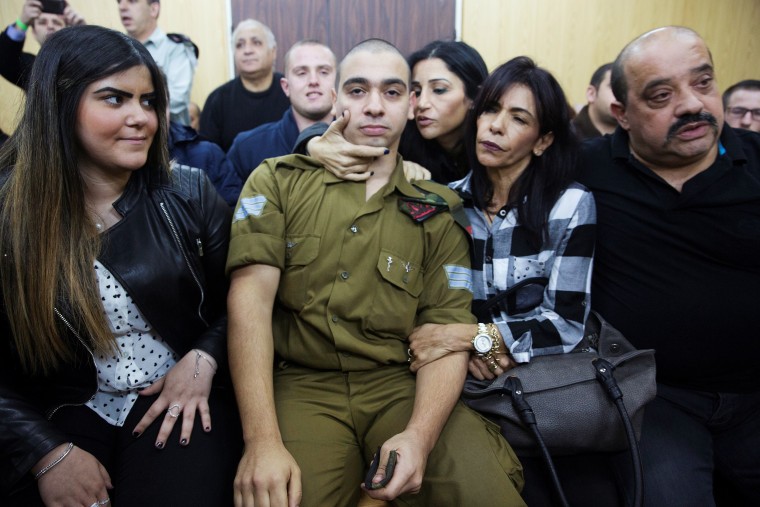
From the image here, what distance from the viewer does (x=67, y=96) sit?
4.04 ft

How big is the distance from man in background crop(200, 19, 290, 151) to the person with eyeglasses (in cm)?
263

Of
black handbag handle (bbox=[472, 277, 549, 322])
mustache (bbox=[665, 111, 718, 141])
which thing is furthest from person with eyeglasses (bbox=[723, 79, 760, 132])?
black handbag handle (bbox=[472, 277, 549, 322])

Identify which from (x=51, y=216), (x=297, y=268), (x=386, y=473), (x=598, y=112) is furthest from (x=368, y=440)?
(x=598, y=112)

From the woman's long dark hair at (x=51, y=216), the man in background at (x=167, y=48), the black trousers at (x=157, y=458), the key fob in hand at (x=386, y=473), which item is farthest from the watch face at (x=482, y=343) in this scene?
the man in background at (x=167, y=48)

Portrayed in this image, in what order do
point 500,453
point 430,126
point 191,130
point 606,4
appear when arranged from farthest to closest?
point 606,4 < point 191,130 < point 430,126 < point 500,453

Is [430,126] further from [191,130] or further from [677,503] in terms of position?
[677,503]

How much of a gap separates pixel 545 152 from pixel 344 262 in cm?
77

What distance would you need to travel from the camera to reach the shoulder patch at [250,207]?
1417 mm

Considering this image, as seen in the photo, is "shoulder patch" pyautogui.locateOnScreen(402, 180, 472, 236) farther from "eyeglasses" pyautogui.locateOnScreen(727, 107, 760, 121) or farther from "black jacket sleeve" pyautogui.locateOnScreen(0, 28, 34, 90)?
"black jacket sleeve" pyautogui.locateOnScreen(0, 28, 34, 90)

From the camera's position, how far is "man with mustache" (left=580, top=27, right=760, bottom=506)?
60.3 inches

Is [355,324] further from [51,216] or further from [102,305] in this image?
[51,216]

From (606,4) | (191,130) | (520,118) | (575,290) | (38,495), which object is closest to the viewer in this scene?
(38,495)

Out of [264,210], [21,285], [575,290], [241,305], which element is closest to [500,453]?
[575,290]

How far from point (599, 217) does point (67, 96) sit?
1.54m
